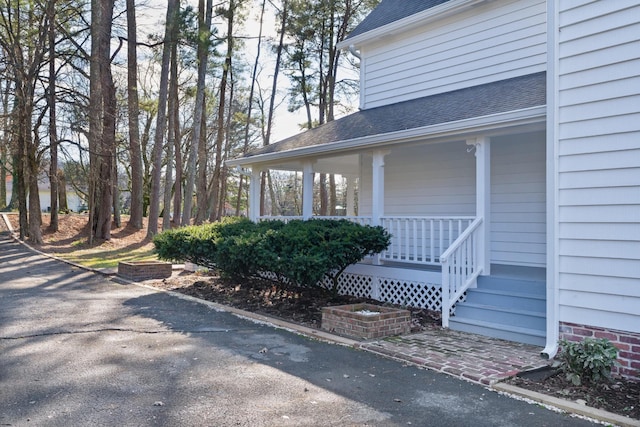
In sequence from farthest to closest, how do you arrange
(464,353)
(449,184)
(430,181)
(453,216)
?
1. (430,181)
2. (449,184)
3. (453,216)
4. (464,353)

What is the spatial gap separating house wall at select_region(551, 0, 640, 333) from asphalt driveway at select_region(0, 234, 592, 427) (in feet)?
4.83

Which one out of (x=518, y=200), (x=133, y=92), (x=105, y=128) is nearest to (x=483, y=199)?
(x=518, y=200)

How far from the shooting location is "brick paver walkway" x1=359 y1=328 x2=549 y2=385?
460 cm

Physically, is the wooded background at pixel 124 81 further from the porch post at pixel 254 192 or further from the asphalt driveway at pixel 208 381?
the asphalt driveway at pixel 208 381

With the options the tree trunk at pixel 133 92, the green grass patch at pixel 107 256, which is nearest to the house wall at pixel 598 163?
the green grass patch at pixel 107 256

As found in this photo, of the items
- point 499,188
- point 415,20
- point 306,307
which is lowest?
point 306,307

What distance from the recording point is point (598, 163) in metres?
4.70

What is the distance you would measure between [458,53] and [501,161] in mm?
2757

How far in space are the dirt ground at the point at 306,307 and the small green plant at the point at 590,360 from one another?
8 cm

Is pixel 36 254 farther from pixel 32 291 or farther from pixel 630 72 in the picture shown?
pixel 630 72

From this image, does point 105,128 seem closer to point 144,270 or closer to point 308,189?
point 144,270

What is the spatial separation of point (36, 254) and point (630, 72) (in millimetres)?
15851

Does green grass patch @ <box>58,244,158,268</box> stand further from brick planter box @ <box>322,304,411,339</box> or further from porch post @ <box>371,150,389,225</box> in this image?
brick planter box @ <box>322,304,411,339</box>

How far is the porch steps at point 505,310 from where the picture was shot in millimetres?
5789
